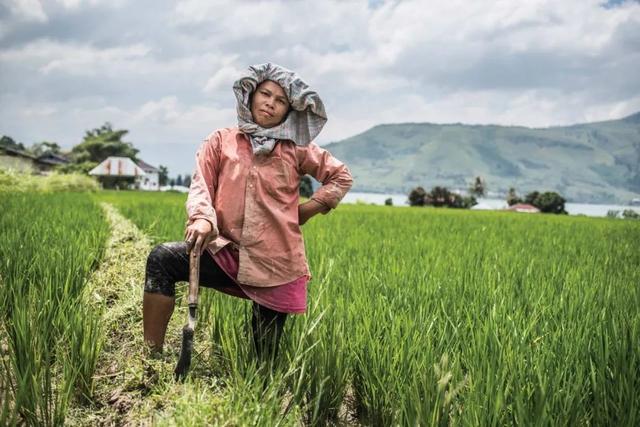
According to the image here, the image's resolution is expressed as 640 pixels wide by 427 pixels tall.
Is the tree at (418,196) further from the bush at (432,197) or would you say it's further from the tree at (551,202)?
the tree at (551,202)

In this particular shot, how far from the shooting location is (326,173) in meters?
1.92

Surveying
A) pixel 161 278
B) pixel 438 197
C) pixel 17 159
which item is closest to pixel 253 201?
pixel 161 278

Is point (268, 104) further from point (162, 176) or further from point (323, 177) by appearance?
point (162, 176)

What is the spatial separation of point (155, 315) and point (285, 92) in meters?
0.88

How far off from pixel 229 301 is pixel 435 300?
34.2 inches

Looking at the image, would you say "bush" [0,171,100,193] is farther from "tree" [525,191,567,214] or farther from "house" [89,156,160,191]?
"tree" [525,191,567,214]

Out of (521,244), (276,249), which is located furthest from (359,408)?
(521,244)

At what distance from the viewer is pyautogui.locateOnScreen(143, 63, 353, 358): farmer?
5.80 ft

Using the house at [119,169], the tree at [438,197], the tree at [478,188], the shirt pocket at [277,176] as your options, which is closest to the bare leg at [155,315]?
the shirt pocket at [277,176]

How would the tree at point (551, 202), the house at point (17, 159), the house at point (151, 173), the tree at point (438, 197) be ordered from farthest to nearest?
1. the house at point (151, 173)
2. the tree at point (551, 202)
3. the tree at point (438, 197)
4. the house at point (17, 159)

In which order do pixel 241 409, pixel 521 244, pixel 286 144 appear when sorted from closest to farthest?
pixel 241 409 < pixel 286 144 < pixel 521 244

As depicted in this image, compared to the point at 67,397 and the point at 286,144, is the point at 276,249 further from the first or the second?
the point at 67,397

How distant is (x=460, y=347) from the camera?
199 centimetres

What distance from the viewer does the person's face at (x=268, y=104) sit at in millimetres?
1828
